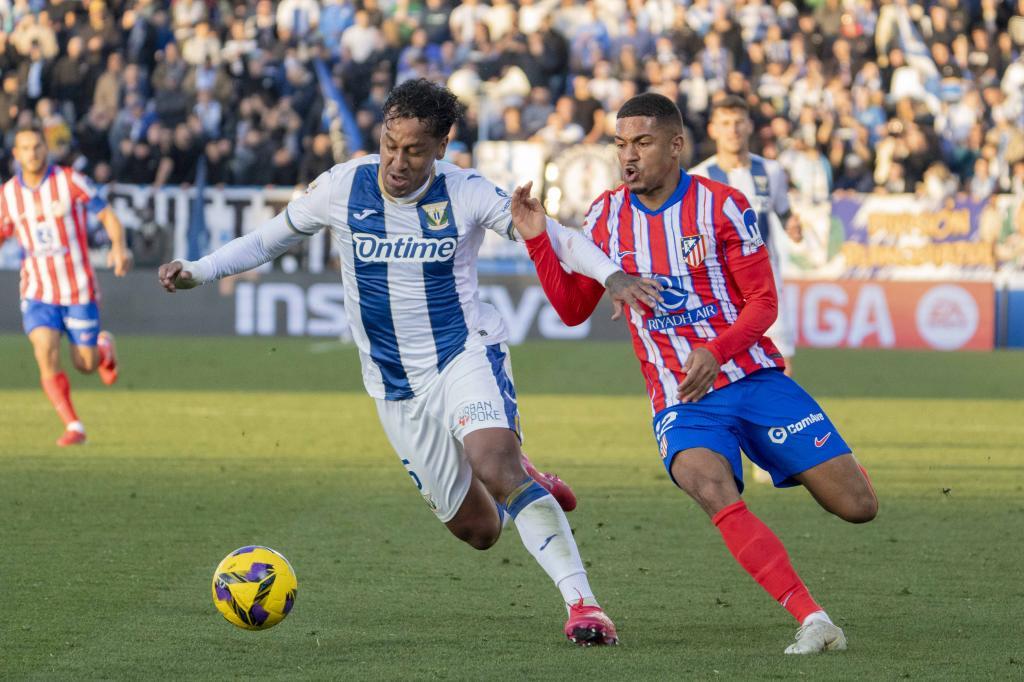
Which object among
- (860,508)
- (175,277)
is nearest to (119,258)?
(175,277)

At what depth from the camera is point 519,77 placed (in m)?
22.3

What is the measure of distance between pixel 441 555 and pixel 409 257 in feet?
5.86

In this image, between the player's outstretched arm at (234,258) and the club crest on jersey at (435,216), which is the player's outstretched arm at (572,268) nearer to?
the club crest on jersey at (435,216)

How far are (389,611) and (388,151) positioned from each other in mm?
1691

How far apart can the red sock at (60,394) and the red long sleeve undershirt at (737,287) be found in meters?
6.24

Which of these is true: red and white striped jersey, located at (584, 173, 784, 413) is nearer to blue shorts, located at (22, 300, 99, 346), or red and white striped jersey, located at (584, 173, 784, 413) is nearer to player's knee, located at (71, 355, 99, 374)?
blue shorts, located at (22, 300, 99, 346)

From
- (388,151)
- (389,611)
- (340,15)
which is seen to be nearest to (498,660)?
(389,611)

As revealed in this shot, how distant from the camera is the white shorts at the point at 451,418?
5.84m

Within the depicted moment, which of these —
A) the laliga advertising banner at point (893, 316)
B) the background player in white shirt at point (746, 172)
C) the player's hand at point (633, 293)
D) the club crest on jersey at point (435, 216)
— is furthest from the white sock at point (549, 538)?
the laliga advertising banner at point (893, 316)

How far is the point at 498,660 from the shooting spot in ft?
17.0

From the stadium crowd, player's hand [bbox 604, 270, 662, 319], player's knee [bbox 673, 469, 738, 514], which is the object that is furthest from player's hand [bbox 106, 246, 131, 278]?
the stadium crowd

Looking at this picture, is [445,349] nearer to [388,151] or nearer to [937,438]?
[388,151]

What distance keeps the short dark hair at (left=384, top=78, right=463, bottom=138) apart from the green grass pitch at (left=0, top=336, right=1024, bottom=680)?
1789 millimetres

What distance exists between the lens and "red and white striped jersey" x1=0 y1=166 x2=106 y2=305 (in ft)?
36.3
